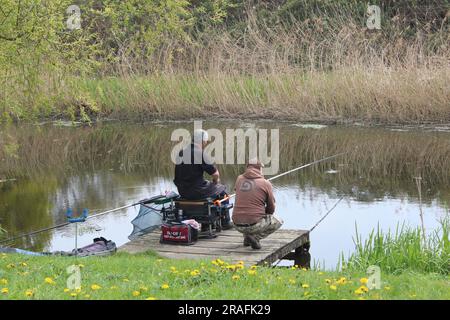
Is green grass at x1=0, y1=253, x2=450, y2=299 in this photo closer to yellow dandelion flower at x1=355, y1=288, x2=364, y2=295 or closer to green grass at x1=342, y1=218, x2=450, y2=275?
Result: yellow dandelion flower at x1=355, y1=288, x2=364, y2=295

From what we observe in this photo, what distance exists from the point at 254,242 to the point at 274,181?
6284 millimetres

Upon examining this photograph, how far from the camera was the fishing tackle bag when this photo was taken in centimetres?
954

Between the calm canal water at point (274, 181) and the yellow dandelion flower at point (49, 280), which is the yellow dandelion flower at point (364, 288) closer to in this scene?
the yellow dandelion flower at point (49, 280)

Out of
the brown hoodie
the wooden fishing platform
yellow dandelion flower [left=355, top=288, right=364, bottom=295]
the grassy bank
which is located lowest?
the wooden fishing platform

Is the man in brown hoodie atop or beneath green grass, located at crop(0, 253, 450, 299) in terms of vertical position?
atop

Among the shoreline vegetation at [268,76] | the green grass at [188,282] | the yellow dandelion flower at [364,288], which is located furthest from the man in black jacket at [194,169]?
the shoreline vegetation at [268,76]

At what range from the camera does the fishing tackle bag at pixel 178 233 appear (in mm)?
9539

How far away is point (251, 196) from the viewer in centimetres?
930

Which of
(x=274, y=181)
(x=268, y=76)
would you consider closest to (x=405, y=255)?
(x=274, y=181)

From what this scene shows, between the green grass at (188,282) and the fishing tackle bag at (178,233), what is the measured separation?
1.56 m

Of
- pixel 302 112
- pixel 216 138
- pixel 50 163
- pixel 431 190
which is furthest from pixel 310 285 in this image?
pixel 302 112

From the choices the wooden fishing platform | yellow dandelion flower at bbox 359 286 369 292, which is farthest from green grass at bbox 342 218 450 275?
→ yellow dandelion flower at bbox 359 286 369 292

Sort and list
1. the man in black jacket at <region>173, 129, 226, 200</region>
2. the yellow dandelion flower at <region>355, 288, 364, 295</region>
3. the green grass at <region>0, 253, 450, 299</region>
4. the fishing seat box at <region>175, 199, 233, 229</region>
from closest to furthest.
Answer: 1. the yellow dandelion flower at <region>355, 288, 364, 295</region>
2. the green grass at <region>0, 253, 450, 299</region>
3. the man in black jacket at <region>173, 129, 226, 200</region>
4. the fishing seat box at <region>175, 199, 233, 229</region>

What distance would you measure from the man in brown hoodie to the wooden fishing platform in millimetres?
211
